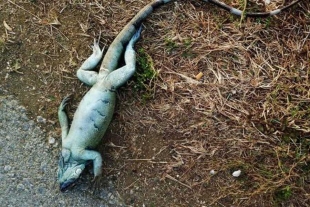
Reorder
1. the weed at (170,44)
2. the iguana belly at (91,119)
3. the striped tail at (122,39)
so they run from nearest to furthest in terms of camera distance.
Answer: the iguana belly at (91,119), the striped tail at (122,39), the weed at (170,44)

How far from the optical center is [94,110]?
4.34 metres

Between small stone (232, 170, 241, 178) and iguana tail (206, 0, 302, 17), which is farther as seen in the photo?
iguana tail (206, 0, 302, 17)

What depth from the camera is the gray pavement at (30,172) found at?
178 inches

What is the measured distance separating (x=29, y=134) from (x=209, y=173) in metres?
1.78

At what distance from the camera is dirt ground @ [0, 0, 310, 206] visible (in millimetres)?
4438

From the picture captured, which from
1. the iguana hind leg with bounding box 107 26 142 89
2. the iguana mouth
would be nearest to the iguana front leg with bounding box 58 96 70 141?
the iguana mouth

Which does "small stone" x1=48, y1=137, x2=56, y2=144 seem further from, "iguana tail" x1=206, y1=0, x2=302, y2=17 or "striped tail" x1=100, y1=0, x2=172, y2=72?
"iguana tail" x1=206, y1=0, x2=302, y2=17

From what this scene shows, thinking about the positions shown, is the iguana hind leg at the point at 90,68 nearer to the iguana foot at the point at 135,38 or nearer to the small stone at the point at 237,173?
the iguana foot at the point at 135,38

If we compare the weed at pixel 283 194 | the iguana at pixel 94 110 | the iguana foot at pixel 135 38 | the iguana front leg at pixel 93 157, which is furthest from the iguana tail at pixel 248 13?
the iguana front leg at pixel 93 157

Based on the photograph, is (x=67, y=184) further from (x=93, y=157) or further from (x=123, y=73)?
(x=123, y=73)

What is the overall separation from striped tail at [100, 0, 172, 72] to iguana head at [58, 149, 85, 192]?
892mm

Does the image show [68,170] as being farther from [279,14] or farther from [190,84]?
[279,14]

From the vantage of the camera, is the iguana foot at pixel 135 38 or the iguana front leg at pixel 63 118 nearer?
the iguana front leg at pixel 63 118

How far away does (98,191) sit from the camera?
4.52 metres
